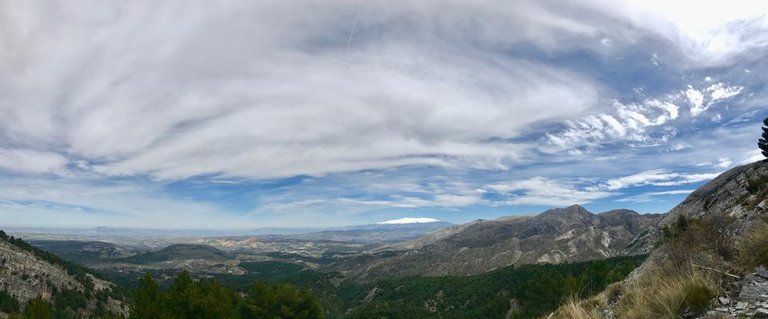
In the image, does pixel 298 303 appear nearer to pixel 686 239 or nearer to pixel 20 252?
pixel 686 239

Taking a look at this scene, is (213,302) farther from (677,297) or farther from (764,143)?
(764,143)

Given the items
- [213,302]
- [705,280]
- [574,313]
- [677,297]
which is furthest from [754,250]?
[213,302]

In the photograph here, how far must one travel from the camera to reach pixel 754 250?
9984mm

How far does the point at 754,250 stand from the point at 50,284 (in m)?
147

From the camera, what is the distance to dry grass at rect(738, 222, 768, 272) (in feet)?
31.4

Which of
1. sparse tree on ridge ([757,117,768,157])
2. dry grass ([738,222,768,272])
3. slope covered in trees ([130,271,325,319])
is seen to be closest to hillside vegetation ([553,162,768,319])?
dry grass ([738,222,768,272])

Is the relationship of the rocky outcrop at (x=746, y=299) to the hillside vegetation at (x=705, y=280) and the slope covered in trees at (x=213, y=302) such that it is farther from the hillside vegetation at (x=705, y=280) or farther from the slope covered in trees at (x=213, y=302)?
the slope covered in trees at (x=213, y=302)

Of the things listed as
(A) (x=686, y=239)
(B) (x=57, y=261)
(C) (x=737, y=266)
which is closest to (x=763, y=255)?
(C) (x=737, y=266)

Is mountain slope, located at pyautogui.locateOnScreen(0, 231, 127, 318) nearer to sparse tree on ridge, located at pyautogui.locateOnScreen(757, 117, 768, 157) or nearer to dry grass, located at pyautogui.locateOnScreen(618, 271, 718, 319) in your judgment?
dry grass, located at pyautogui.locateOnScreen(618, 271, 718, 319)

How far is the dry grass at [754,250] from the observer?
377 inches

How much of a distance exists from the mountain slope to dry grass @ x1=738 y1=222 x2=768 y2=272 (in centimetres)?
11925

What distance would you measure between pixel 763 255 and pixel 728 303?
234 cm

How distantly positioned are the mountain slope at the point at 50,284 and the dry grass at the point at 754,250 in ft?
391

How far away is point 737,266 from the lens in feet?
32.3
